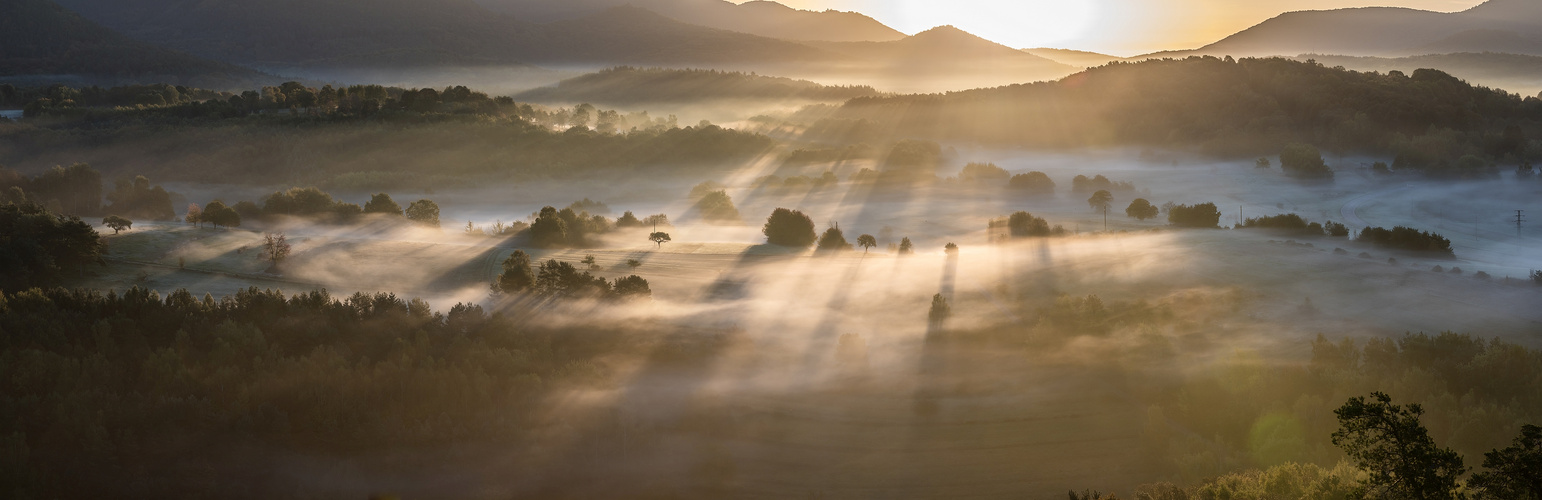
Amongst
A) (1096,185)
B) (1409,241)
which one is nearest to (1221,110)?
(1096,185)

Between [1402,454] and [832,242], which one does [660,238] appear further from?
[1402,454]

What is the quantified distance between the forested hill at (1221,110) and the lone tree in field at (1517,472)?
69749 millimetres

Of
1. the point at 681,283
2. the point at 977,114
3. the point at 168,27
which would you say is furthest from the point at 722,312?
the point at 168,27

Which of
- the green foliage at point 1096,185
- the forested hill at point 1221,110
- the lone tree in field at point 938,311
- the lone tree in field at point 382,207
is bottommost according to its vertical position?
the lone tree in field at point 938,311

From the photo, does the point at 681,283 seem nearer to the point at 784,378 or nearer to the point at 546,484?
the point at 784,378

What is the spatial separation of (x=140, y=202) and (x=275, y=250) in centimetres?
1694

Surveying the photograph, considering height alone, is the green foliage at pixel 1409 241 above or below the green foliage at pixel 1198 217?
below

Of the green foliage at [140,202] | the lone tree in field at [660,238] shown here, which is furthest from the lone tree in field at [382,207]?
the lone tree in field at [660,238]

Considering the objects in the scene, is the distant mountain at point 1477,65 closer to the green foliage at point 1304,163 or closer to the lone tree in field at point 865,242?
the green foliage at point 1304,163

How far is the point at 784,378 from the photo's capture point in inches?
787

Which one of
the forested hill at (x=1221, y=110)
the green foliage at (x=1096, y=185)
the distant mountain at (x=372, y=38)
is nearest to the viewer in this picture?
the green foliage at (x=1096, y=185)

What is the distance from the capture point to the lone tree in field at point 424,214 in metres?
38.8

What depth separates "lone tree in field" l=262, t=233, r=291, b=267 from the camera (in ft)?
89.3

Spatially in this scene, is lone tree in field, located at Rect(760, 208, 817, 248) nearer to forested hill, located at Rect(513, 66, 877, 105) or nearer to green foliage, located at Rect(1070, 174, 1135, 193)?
green foliage, located at Rect(1070, 174, 1135, 193)
